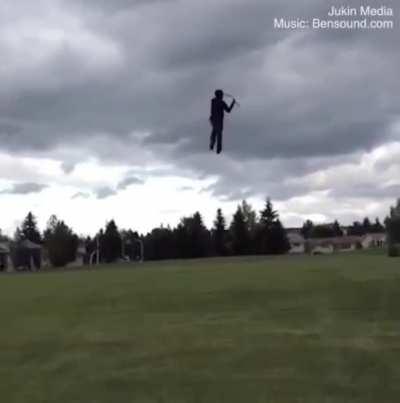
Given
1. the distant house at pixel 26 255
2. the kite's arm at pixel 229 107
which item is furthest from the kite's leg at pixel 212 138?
the distant house at pixel 26 255

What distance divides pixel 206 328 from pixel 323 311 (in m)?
3.01

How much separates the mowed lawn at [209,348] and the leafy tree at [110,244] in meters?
111

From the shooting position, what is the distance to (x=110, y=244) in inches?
5251

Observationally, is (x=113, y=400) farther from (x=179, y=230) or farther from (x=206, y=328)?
(x=179, y=230)

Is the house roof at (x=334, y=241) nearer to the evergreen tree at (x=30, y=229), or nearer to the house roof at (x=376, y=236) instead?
the house roof at (x=376, y=236)

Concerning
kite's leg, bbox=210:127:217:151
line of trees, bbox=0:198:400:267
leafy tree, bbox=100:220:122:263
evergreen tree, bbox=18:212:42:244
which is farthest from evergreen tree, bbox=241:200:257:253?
kite's leg, bbox=210:127:217:151

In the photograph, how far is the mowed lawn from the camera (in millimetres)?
9930

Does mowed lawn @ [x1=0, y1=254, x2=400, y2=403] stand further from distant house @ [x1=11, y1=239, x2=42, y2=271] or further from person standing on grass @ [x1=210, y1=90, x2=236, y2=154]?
distant house @ [x1=11, y1=239, x2=42, y2=271]

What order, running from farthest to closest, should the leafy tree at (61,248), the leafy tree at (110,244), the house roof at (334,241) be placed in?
the house roof at (334,241) < the leafy tree at (110,244) < the leafy tree at (61,248)

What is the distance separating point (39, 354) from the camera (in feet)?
42.5

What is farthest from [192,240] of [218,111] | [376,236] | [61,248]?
[218,111]

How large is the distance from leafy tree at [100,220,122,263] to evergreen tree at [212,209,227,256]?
1969 cm

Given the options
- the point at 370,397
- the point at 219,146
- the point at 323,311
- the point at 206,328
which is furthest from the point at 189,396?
the point at 323,311

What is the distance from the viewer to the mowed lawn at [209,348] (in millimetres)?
9930
